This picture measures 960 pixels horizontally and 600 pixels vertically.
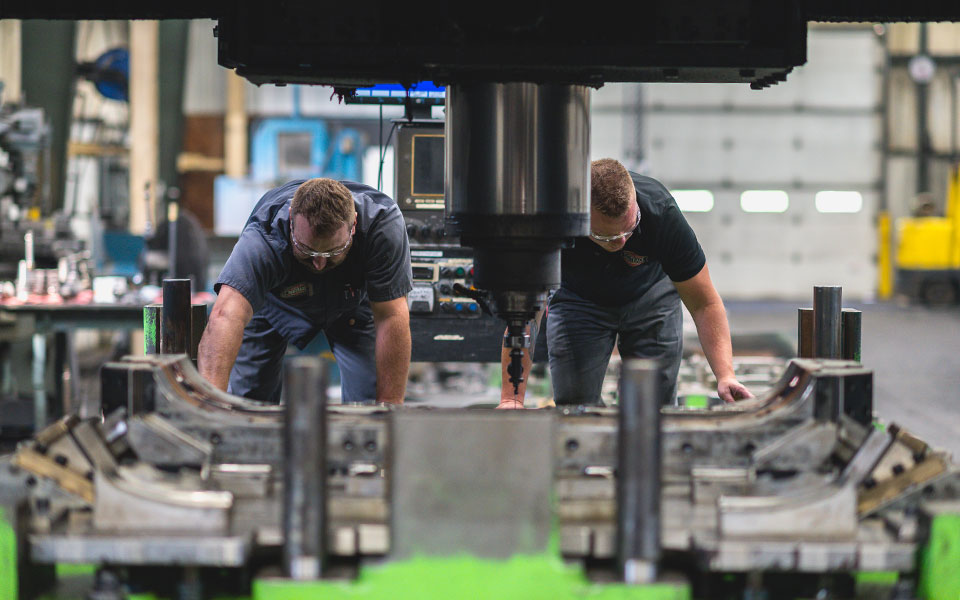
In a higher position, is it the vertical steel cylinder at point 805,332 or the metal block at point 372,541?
the vertical steel cylinder at point 805,332

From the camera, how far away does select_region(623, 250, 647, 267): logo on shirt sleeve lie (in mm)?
2693

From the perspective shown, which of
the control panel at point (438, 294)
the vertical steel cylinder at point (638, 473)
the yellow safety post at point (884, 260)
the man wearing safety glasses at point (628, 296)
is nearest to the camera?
the vertical steel cylinder at point (638, 473)

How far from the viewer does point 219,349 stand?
227 centimetres

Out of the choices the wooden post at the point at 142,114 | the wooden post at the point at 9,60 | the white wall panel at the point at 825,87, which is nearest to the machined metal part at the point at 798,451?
the wooden post at the point at 9,60

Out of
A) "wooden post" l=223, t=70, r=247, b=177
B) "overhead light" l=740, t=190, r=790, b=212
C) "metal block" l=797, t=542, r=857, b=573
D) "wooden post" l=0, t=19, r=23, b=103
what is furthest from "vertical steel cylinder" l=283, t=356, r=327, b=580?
"overhead light" l=740, t=190, r=790, b=212

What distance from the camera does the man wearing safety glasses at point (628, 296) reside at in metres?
2.37

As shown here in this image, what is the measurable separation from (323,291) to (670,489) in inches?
59.4

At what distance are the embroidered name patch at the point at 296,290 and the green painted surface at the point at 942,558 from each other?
1.79 metres

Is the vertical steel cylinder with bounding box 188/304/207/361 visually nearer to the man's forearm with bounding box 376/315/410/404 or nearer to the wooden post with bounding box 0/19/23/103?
the man's forearm with bounding box 376/315/410/404

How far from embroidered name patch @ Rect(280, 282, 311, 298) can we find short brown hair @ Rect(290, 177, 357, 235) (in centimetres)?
37

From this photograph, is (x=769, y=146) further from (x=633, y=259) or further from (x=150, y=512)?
(x=150, y=512)

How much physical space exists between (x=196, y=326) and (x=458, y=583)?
1.11 meters

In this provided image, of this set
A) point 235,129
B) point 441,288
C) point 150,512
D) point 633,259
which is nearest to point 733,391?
point 633,259

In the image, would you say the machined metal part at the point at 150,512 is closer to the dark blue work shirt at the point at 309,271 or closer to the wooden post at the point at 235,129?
the dark blue work shirt at the point at 309,271
